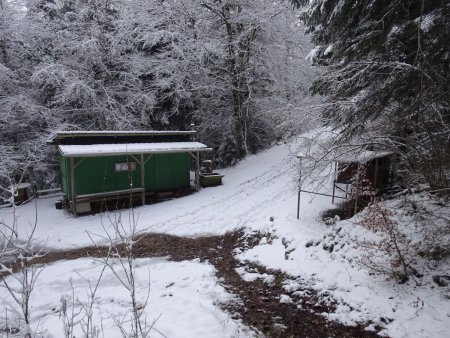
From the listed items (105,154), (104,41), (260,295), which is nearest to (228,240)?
(260,295)

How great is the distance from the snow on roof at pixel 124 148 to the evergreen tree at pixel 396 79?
837 centimetres

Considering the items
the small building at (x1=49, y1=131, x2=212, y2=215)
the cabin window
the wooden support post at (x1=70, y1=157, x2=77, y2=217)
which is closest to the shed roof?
the small building at (x1=49, y1=131, x2=212, y2=215)

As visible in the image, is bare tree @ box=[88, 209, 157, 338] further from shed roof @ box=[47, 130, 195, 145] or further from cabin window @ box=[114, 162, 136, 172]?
shed roof @ box=[47, 130, 195, 145]

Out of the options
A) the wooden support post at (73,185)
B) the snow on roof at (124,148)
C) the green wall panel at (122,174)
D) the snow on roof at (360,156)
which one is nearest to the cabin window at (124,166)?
the green wall panel at (122,174)

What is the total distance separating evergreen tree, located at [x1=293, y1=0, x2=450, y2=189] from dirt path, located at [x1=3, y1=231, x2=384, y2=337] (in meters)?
3.16

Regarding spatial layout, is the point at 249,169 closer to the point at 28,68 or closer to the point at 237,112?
the point at 237,112

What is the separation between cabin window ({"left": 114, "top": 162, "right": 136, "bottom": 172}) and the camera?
13681 millimetres

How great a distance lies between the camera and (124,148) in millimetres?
13188

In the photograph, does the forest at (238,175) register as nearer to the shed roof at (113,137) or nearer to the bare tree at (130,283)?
the bare tree at (130,283)

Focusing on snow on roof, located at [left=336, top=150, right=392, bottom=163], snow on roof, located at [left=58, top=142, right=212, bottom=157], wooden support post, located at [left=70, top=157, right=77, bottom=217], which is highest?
snow on roof, located at [left=336, top=150, right=392, bottom=163]

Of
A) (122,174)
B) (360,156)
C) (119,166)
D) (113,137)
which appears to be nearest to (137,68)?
(113,137)

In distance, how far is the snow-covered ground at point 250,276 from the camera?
17.5ft

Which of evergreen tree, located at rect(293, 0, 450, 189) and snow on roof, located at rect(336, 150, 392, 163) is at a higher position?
evergreen tree, located at rect(293, 0, 450, 189)

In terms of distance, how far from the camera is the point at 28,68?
57.0 feet
